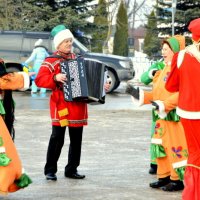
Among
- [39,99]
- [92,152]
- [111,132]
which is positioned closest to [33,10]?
[39,99]

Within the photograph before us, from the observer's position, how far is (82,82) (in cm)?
729

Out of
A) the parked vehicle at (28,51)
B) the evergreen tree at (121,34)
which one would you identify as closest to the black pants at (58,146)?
the parked vehicle at (28,51)

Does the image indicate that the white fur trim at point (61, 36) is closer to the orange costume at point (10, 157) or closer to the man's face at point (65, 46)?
the man's face at point (65, 46)

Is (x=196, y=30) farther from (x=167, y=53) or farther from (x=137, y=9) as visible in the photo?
(x=137, y=9)

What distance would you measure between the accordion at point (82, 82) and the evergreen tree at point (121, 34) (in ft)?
117

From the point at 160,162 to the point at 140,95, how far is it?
2.57ft

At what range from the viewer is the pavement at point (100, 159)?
22.4ft

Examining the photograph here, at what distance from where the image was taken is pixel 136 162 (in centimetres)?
866

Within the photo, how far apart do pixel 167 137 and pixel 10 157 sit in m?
1.83

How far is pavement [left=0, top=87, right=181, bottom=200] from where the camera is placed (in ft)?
22.4

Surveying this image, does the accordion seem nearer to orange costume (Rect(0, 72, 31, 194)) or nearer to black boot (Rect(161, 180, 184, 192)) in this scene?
orange costume (Rect(0, 72, 31, 194))

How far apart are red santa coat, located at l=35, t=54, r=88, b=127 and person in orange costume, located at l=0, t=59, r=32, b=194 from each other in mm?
912

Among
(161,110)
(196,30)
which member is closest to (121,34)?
(161,110)

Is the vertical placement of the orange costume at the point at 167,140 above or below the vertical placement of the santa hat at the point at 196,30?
below
